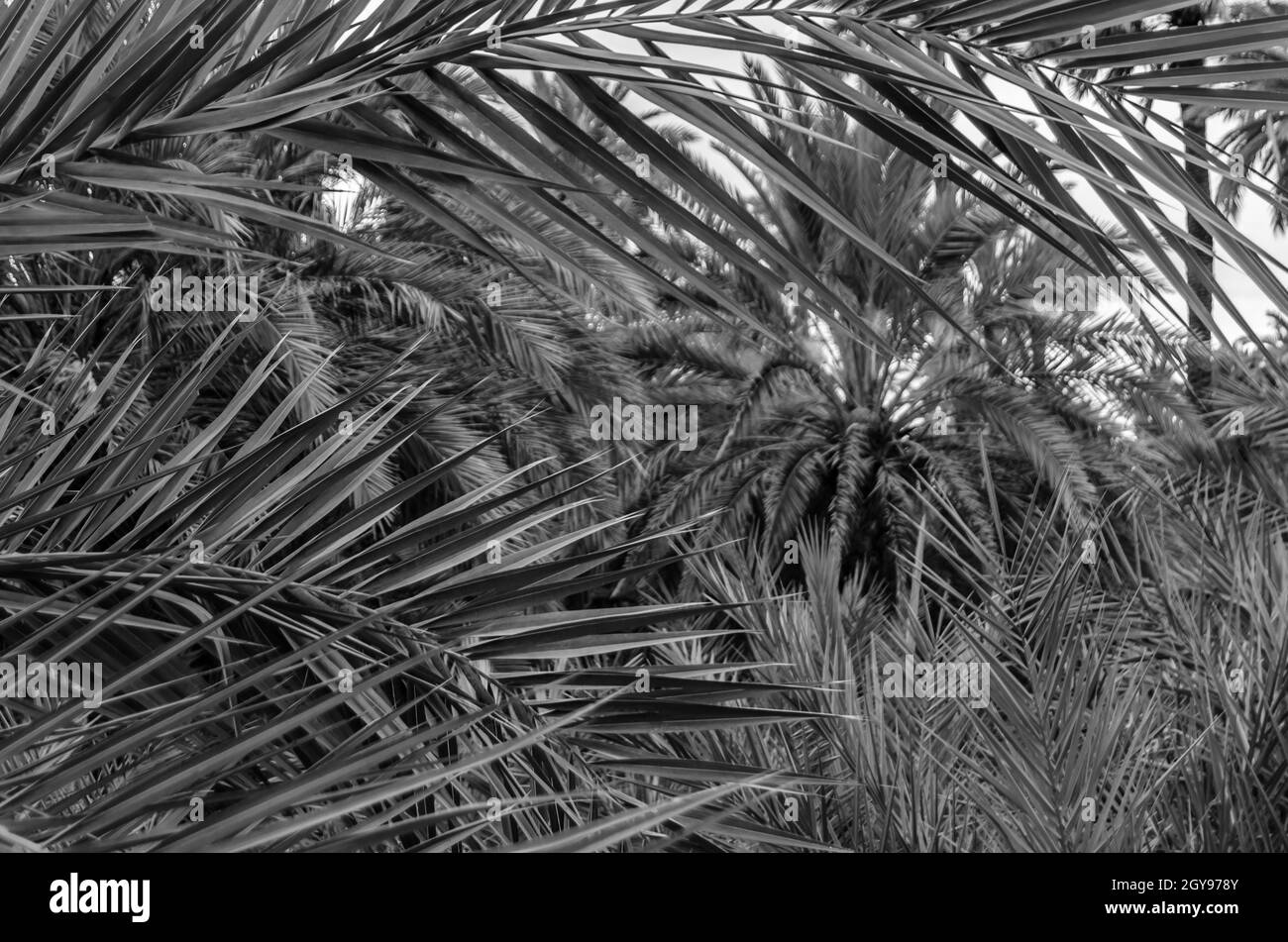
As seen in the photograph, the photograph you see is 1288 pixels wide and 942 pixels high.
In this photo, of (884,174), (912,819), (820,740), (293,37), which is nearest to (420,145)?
(293,37)

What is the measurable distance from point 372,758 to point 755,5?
731mm

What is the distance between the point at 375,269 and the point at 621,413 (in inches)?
88.1

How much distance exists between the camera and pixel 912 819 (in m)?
2.04

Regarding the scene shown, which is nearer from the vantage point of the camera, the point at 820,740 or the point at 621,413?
the point at 820,740
